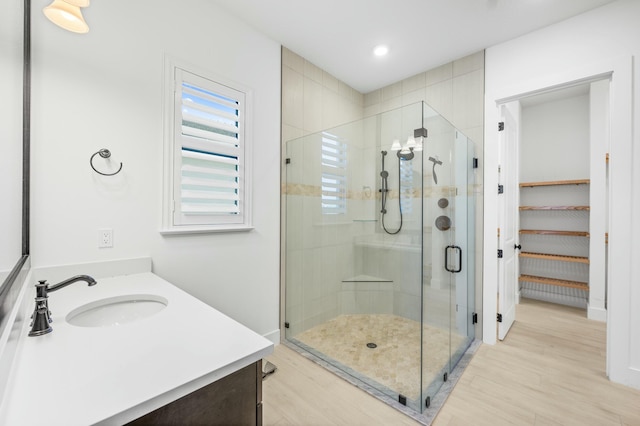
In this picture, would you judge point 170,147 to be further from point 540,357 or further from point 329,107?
point 540,357

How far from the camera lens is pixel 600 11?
6.83ft

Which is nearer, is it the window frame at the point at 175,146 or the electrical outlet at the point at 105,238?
the electrical outlet at the point at 105,238

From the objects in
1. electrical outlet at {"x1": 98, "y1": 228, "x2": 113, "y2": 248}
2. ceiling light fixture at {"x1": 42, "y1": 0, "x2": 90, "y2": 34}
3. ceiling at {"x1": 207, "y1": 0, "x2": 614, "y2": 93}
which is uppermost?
ceiling at {"x1": 207, "y1": 0, "x2": 614, "y2": 93}

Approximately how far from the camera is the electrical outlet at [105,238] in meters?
1.61

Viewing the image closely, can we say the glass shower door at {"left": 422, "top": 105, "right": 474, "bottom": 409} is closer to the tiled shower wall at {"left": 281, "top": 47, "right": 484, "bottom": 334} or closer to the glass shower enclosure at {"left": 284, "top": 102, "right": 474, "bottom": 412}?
the glass shower enclosure at {"left": 284, "top": 102, "right": 474, "bottom": 412}

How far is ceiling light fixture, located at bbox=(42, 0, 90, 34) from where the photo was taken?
110 centimetres

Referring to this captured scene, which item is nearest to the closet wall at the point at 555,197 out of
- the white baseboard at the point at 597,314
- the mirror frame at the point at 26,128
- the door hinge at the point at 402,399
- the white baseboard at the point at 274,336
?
the white baseboard at the point at 597,314

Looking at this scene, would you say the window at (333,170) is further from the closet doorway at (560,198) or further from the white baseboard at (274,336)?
the closet doorway at (560,198)

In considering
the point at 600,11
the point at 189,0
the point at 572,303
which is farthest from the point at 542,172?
the point at 189,0

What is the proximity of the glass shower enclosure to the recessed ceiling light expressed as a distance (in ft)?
2.29

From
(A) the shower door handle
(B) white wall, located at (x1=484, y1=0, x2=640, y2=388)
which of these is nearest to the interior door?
(A) the shower door handle

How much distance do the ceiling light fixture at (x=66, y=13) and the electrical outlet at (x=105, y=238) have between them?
101cm

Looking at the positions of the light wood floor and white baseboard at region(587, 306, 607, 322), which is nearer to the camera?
the light wood floor

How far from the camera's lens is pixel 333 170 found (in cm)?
264
